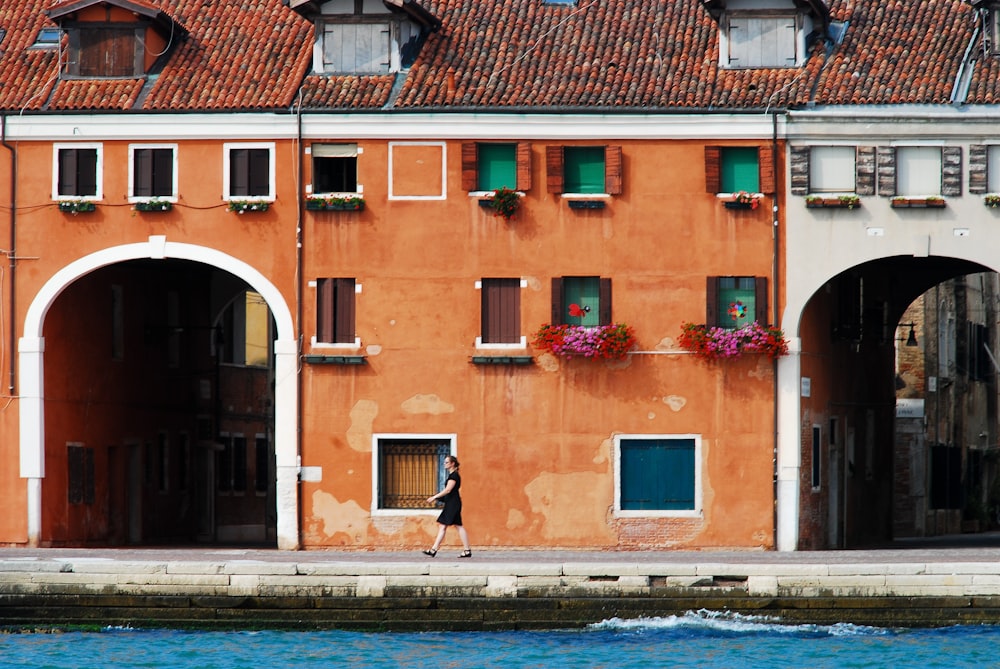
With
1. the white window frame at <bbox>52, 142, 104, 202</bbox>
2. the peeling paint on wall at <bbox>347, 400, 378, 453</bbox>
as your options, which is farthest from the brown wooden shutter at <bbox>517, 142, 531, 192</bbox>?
the white window frame at <bbox>52, 142, 104, 202</bbox>

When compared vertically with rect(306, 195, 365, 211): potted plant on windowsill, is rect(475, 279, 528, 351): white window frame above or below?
below

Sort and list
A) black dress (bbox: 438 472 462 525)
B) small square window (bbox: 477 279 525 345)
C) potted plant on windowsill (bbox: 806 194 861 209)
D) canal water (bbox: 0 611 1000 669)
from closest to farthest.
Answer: canal water (bbox: 0 611 1000 669), black dress (bbox: 438 472 462 525), potted plant on windowsill (bbox: 806 194 861 209), small square window (bbox: 477 279 525 345)

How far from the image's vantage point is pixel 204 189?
36156mm

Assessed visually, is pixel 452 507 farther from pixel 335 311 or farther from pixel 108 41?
pixel 108 41

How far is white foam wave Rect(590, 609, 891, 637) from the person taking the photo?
28750mm

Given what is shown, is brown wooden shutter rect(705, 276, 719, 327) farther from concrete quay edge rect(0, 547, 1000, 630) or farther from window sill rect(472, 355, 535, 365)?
concrete quay edge rect(0, 547, 1000, 630)

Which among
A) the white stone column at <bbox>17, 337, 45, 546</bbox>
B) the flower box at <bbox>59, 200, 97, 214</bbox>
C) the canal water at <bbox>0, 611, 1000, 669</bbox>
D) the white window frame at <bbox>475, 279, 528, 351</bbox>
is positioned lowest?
the canal water at <bbox>0, 611, 1000, 669</bbox>

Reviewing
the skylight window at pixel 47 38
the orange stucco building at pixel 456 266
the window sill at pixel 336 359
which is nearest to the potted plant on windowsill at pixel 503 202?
the orange stucco building at pixel 456 266

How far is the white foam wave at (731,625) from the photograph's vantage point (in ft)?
94.3

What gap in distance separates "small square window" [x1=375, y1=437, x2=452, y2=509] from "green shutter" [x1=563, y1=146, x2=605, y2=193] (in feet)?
16.5

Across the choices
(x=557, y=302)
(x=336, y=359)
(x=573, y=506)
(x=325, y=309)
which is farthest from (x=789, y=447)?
(x=325, y=309)

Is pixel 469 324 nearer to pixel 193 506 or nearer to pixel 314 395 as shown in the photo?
pixel 314 395

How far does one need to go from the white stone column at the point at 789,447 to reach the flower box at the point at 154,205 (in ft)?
36.1

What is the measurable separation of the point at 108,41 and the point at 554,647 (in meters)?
15.5
